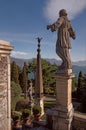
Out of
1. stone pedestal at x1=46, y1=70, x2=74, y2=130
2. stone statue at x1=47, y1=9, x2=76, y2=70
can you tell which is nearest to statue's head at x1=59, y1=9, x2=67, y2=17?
stone statue at x1=47, y1=9, x2=76, y2=70

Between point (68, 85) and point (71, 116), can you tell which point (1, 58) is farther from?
point (71, 116)

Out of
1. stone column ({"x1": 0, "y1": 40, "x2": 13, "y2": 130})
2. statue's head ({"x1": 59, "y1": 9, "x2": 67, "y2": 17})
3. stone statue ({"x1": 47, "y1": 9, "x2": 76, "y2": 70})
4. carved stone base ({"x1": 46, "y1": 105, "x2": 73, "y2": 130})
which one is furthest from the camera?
statue's head ({"x1": 59, "y1": 9, "x2": 67, "y2": 17})

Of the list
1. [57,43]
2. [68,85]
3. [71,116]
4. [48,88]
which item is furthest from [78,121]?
[48,88]

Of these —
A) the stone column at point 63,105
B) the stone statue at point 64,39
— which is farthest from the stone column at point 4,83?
the stone statue at point 64,39

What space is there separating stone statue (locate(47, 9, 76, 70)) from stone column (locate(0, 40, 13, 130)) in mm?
3532

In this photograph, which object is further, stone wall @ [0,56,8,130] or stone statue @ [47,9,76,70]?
stone statue @ [47,9,76,70]

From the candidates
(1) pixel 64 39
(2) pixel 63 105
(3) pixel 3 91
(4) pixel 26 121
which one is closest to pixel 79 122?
(2) pixel 63 105

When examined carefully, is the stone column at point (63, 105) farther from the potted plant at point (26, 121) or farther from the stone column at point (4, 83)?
the stone column at point (4, 83)

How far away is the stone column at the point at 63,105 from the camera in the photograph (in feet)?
22.2

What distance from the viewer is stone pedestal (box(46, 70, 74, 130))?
6.77 m

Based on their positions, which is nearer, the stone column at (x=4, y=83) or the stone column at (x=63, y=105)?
the stone column at (x=4, y=83)

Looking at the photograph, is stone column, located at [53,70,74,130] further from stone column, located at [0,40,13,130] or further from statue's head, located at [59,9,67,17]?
stone column, located at [0,40,13,130]

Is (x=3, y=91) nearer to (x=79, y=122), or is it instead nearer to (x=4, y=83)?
(x=4, y=83)

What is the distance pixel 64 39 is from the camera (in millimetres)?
7078
